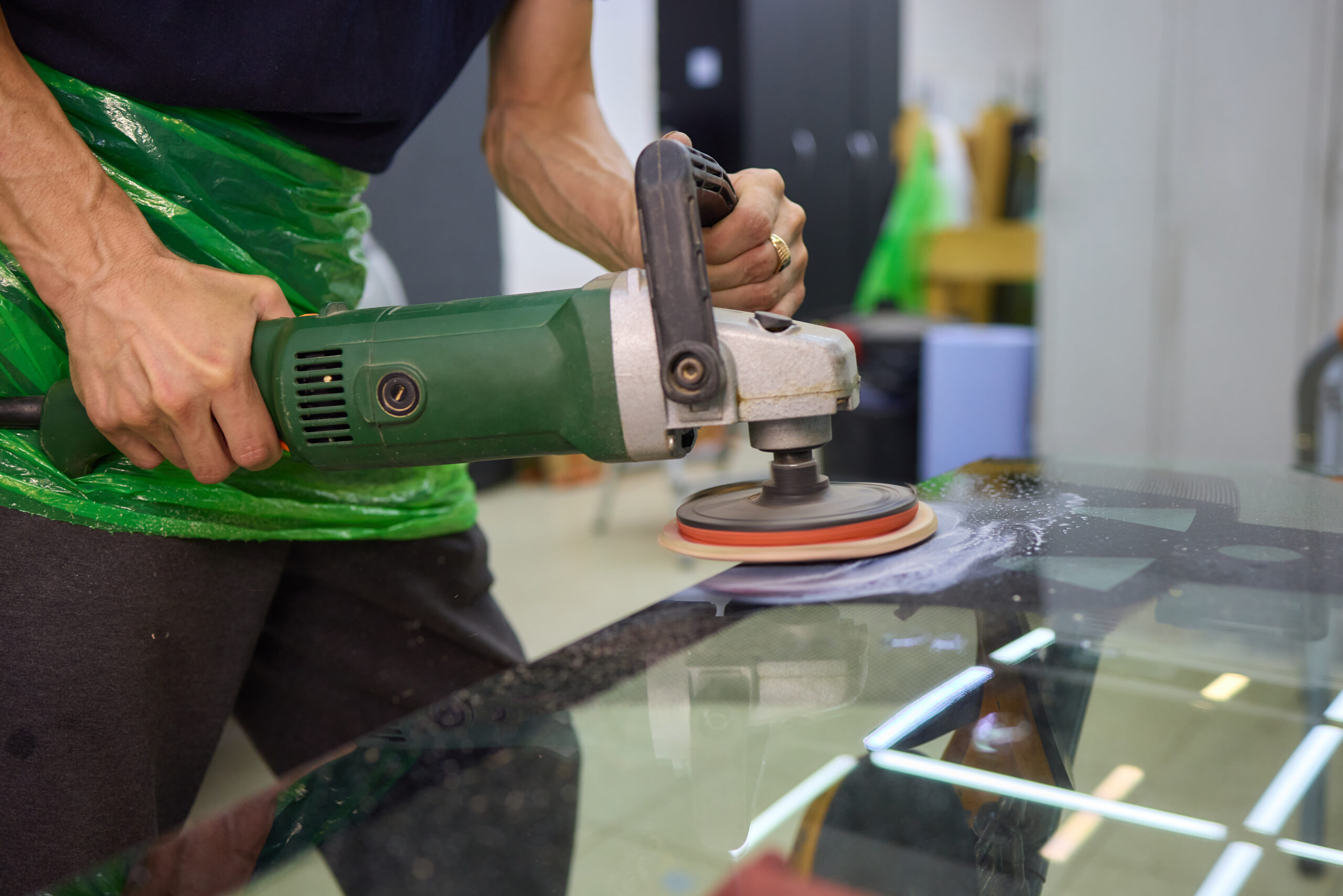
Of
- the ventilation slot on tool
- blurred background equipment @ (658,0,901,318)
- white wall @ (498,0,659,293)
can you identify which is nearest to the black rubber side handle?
the ventilation slot on tool

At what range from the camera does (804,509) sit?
767 mm

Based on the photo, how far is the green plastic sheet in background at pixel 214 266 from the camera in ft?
2.48

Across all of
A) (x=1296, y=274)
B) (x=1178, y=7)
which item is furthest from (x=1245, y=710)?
(x=1178, y=7)

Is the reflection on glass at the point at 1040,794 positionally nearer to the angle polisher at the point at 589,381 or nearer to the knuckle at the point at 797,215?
the angle polisher at the point at 589,381

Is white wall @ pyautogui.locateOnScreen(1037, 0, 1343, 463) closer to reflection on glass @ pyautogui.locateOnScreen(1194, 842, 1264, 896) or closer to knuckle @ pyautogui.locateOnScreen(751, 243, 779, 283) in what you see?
knuckle @ pyautogui.locateOnScreen(751, 243, 779, 283)

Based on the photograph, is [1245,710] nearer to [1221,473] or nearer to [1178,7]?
[1221,473]

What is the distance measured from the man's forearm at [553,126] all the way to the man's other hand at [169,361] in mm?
398

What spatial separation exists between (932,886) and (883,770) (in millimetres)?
84

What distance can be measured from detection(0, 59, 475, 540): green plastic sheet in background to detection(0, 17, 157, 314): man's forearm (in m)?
0.06

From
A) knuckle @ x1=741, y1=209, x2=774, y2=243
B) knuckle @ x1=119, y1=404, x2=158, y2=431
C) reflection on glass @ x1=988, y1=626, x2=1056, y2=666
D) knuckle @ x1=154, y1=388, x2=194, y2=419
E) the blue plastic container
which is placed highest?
knuckle @ x1=741, y1=209, x2=774, y2=243

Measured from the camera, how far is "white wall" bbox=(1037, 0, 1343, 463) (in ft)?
8.71

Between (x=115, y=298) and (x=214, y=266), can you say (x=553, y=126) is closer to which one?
(x=214, y=266)

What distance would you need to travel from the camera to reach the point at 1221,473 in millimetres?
1007

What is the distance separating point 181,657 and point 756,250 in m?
0.57
